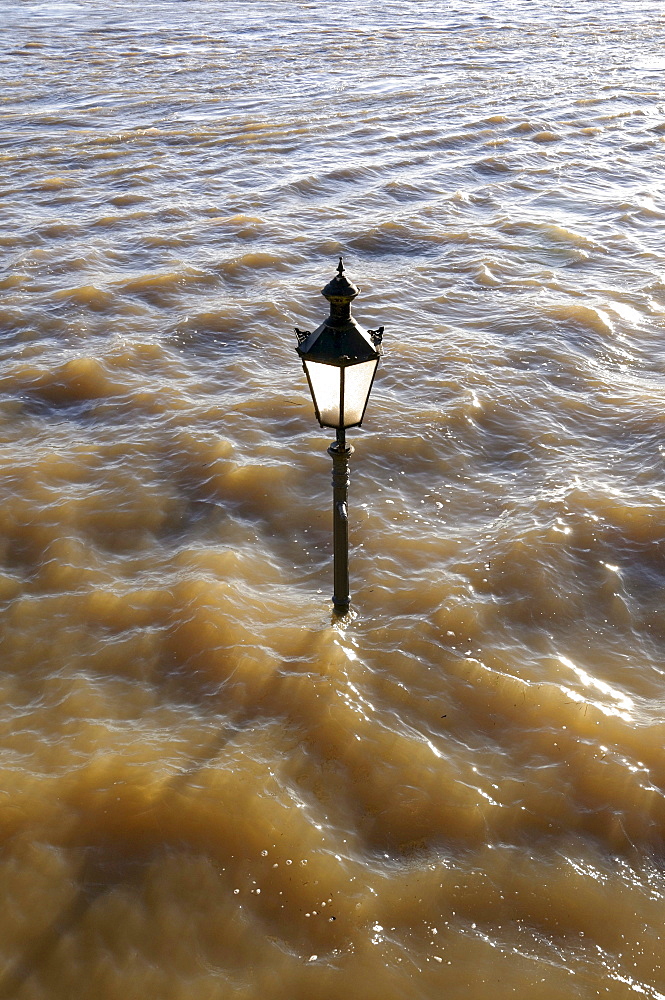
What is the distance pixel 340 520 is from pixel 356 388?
2.85 feet

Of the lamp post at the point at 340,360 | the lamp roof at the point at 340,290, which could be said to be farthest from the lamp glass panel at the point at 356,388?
the lamp roof at the point at 340,290

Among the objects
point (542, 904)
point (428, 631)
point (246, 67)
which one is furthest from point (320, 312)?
point (246, 67)

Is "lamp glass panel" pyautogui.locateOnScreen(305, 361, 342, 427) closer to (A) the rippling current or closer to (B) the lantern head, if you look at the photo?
(B) the lantern head

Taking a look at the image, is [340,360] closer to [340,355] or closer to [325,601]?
[340,355]

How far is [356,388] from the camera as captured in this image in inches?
159

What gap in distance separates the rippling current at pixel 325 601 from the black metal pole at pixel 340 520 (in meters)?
0.23

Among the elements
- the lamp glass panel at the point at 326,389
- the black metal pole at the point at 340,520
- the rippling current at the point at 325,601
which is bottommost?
the rippling current at the point at 325,601

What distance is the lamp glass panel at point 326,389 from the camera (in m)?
3.94

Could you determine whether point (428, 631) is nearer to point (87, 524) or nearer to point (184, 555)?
point (184, 555)

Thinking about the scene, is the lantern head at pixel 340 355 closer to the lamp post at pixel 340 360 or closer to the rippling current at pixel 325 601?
the lamp post at pixel 340 360

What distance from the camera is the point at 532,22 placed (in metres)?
28.3

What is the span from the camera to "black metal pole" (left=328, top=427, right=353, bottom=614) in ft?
14.4

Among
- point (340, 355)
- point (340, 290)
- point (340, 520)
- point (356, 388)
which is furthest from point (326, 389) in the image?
point (340, 520)

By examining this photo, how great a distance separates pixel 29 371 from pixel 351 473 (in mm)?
3351
